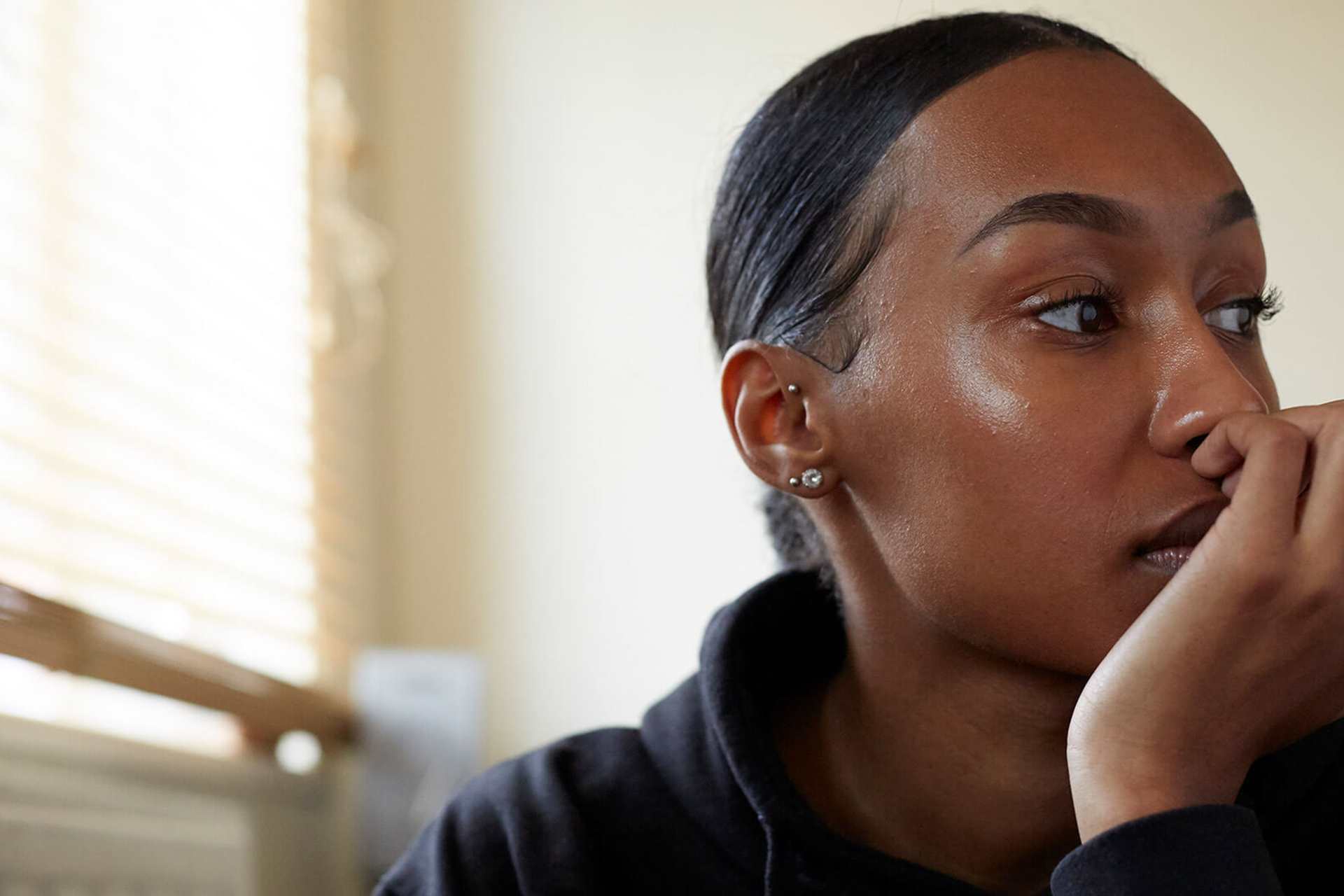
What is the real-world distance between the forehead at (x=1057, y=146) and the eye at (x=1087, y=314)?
0.06 meters

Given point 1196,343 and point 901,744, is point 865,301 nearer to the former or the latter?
point 1196,343

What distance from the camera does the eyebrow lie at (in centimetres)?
94

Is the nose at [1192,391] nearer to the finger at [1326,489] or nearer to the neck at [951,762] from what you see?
the finger at [1326,489]

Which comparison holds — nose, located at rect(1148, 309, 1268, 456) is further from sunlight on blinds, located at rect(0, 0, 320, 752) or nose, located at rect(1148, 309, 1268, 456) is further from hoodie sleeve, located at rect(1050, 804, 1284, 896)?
→ sunlight on blinds, located at rect(0, 0, 320, 752)

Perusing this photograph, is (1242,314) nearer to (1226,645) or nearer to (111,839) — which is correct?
(1226,645)

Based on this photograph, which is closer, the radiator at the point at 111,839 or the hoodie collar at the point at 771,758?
the hoodie collar at the point at 771,758

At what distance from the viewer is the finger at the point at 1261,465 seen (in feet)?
2.71

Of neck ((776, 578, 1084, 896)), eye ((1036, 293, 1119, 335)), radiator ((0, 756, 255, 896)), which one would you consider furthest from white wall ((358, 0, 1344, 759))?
eye ((1036, 293, 1119, 335))

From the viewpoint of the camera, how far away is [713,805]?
1097 millimetres

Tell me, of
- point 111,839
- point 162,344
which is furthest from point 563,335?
point 111,839

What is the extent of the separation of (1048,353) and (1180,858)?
1.10 ft

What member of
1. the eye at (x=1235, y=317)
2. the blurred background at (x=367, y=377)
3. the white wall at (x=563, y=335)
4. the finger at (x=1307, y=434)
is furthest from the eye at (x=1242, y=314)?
the white wall at (x=563, y=335)

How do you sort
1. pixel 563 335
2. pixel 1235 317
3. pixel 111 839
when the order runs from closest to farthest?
pixel 1235 317 < pixel 111 839 < pixel 563 335

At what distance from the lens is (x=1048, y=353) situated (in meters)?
0.95
